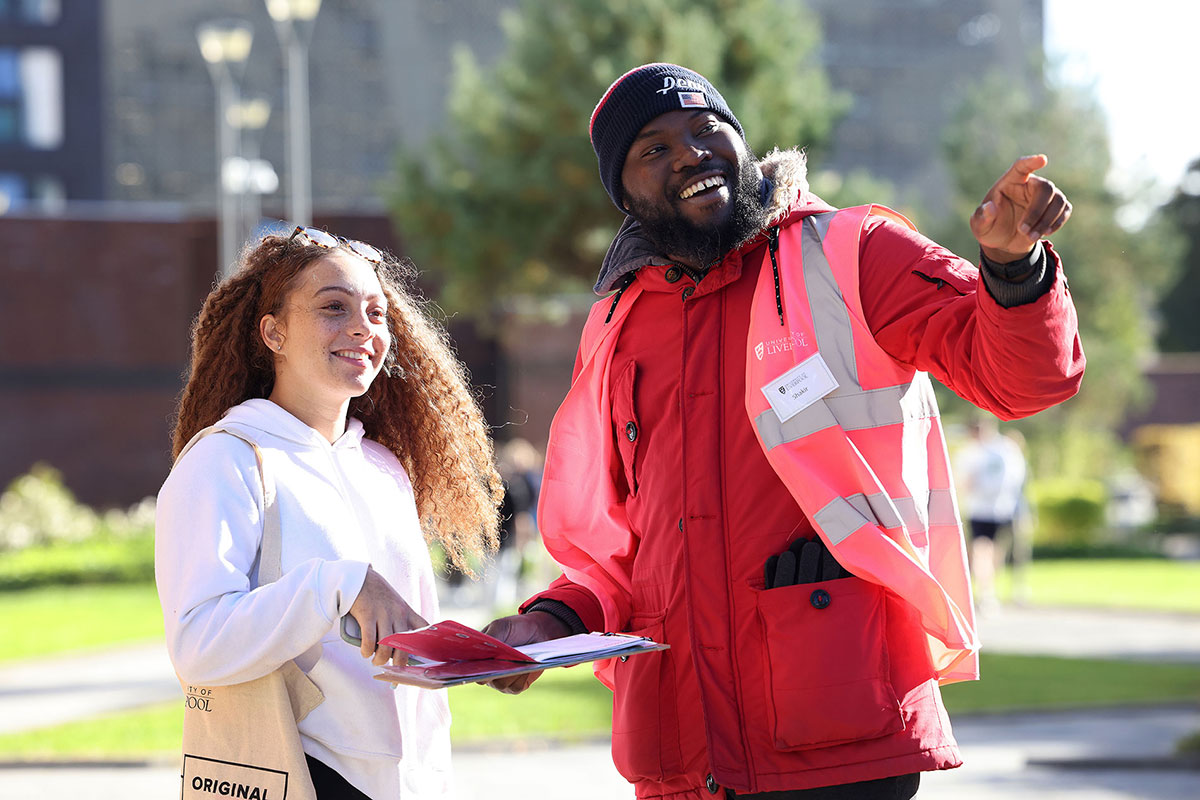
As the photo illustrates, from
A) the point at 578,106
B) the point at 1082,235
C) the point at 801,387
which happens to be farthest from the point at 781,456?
the point at 1082,235

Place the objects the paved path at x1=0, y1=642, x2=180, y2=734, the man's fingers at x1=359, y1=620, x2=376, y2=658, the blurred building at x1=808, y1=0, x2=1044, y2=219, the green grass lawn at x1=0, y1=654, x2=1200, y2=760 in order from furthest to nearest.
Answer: the blurred building at x1=808, y1=0, x2=1044, y2=219, the paved path at x1=0, y1=642, x2=180, y2=734, the green grass lawn at x1=0, y1=654, x2=1200, y2=760, the man's fingers at x1=359, y1=620, x2=376, y2=658

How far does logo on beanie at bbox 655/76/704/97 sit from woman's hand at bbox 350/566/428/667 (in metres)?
1.28

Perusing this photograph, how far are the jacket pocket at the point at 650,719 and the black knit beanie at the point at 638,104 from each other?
1006mm

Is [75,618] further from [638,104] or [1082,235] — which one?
[1082,235]

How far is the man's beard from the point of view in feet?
10.5

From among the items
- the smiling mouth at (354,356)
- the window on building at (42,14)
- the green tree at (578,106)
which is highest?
the window on building at (42,14)

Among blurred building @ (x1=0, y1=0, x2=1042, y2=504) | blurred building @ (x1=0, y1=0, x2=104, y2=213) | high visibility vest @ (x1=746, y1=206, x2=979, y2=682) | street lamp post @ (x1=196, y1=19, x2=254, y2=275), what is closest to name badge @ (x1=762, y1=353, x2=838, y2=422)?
high visibility vest @ (x1=746, y1=206, x2=979, y2=682)

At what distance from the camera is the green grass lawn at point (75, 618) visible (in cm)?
1647

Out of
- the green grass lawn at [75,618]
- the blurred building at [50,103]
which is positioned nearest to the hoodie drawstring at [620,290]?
the green grass lawn at [75,618]

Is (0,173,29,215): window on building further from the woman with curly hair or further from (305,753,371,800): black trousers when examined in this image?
→ (305,753,371,800): black trousers

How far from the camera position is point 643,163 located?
132 inches

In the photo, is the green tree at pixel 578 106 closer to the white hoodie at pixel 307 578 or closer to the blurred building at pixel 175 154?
the blurred building at pixel 175 154

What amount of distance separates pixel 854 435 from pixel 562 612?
2.65 ft

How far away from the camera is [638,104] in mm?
3322
